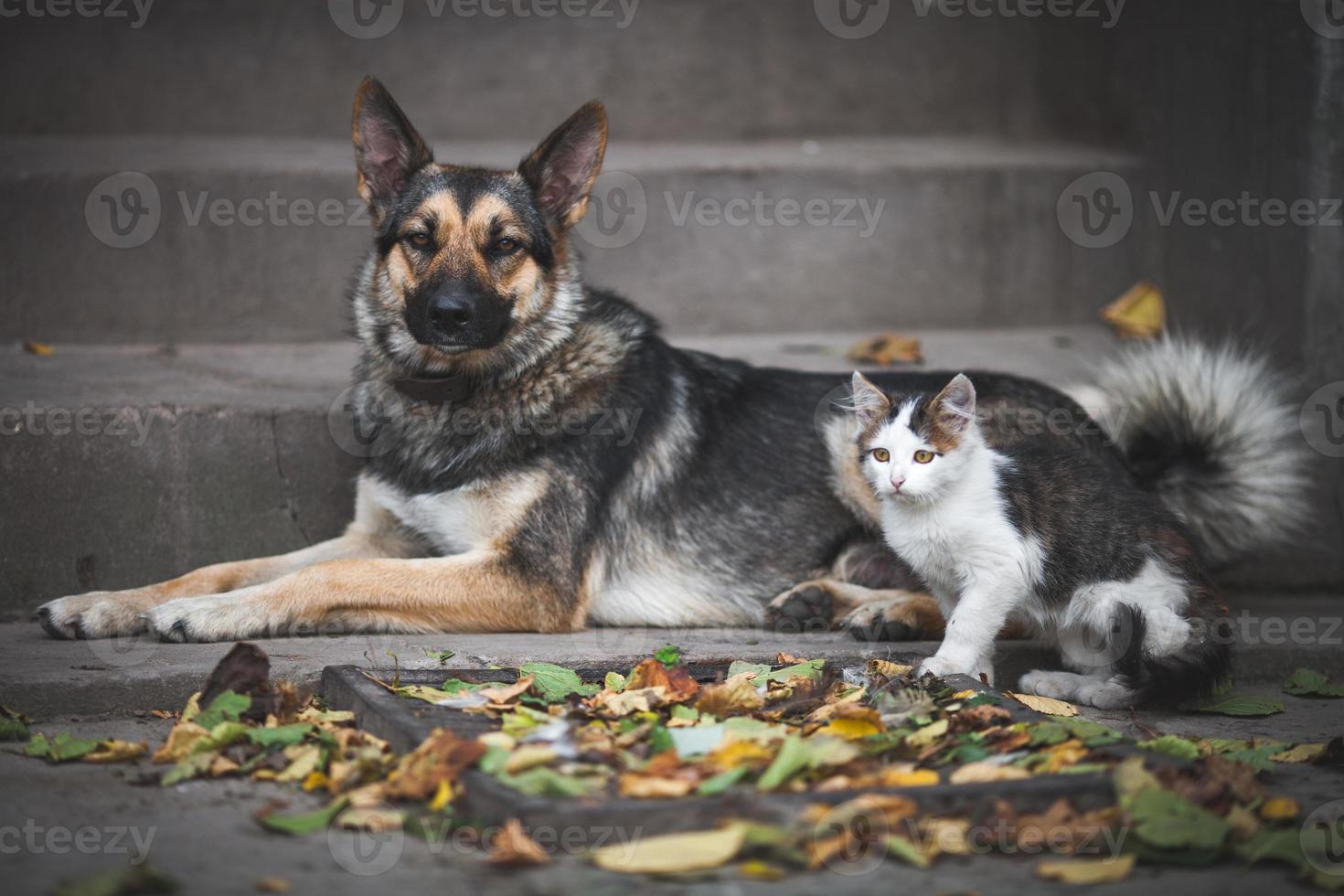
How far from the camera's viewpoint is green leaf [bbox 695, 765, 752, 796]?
3.00 m

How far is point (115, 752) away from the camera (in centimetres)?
350

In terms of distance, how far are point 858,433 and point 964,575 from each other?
544 mm

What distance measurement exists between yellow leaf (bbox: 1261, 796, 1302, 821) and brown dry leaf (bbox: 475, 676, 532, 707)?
195cm

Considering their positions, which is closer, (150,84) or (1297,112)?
(1297,112)

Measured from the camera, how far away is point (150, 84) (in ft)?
22.9

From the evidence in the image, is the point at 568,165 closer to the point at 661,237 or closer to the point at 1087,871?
the point at 661,237

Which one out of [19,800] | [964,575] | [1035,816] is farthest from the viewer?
[964,575]

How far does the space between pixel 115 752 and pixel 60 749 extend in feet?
0.49

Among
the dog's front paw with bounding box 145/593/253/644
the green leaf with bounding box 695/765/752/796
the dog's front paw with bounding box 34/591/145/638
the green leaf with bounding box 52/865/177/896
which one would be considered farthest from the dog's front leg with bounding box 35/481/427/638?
the green leaf with bounding box 695/765/752/796

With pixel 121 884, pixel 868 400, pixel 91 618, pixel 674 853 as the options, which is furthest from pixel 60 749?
pixel 868 400

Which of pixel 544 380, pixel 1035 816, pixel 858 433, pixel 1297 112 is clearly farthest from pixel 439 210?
pixel 1297 112

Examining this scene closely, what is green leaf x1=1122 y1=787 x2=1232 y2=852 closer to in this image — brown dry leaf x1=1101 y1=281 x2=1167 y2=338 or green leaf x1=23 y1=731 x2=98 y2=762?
green leaf x1=23 y1=731 x2=98 y2=762

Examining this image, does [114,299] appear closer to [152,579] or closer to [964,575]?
[152,579]

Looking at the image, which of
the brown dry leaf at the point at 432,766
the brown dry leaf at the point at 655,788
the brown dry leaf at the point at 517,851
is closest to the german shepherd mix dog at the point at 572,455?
the brown dry leaf at the point at 432,766
